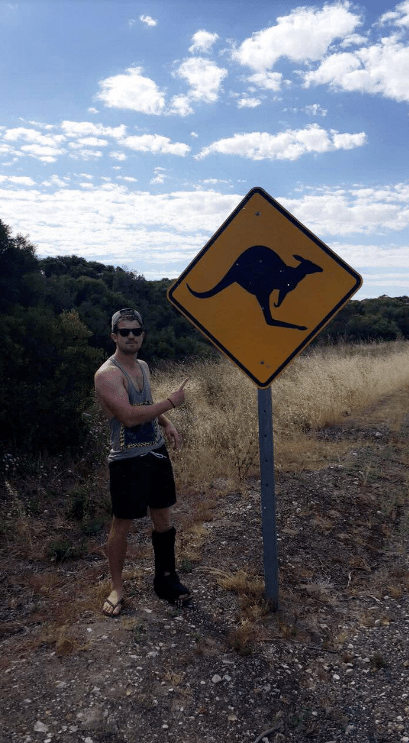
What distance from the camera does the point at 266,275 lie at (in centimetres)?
293

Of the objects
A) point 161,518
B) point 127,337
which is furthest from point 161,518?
point 127,337

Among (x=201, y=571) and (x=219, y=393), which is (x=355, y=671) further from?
(x=219, y=393)

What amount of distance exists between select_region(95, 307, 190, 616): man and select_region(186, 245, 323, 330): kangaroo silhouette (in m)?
0.68

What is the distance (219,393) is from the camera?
10.4 meters

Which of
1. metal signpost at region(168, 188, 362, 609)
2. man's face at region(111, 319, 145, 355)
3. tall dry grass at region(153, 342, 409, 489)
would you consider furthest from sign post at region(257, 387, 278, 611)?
tall dry grass at region(153, 342, 409, 489)

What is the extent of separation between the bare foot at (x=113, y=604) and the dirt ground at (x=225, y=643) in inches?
1.8

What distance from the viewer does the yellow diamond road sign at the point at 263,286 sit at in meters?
2.90

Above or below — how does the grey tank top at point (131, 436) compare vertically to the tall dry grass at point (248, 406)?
above

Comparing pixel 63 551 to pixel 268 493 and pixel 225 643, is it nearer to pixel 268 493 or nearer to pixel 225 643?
pixel 225 643

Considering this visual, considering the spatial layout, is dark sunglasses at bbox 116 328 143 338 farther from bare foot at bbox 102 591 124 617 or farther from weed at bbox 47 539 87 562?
weed at bbox 47 539 87 562

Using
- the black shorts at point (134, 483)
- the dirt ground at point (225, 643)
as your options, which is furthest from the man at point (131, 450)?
the dirt ground at point (225, 643)

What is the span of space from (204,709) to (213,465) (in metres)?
3.68

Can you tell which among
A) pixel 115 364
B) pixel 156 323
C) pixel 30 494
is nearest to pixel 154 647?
pixel 115 364

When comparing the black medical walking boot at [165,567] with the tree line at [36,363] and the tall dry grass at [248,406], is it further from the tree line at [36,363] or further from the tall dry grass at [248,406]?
the tree line at [36,363]
